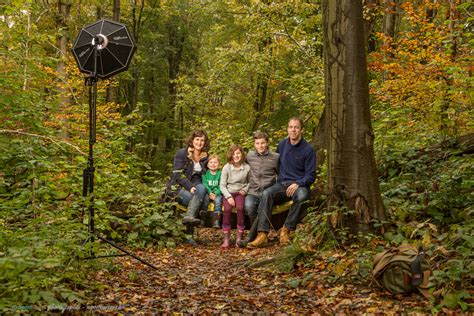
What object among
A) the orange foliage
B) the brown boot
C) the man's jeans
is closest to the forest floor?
the brown boot

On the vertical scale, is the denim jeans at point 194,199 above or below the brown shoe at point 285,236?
above

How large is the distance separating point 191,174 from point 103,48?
2.85 metres

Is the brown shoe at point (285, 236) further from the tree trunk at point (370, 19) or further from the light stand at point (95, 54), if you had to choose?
the tree trunk at point (370, 19)

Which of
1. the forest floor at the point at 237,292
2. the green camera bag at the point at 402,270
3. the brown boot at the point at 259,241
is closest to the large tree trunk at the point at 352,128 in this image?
the forest floor at the point at 237,292

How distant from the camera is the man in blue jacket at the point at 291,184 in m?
5.98

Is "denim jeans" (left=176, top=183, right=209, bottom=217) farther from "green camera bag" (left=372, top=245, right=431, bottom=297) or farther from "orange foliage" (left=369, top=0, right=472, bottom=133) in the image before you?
"orange foliage" (left=369, top=0, right=472, bottom=133)

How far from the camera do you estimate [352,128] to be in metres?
4.43

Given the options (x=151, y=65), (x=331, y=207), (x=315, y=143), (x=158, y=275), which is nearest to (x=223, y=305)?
(x=158, y=275)

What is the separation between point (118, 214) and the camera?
6688 millimetres

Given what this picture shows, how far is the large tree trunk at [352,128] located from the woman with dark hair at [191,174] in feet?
8.76

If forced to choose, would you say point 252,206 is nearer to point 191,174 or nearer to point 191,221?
point 191,221

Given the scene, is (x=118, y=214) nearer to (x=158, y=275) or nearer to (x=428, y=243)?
(x=158, y=275)

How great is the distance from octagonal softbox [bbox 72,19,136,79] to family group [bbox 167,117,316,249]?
2.37 metres

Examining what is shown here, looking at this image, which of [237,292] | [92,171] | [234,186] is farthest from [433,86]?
[92,171]
